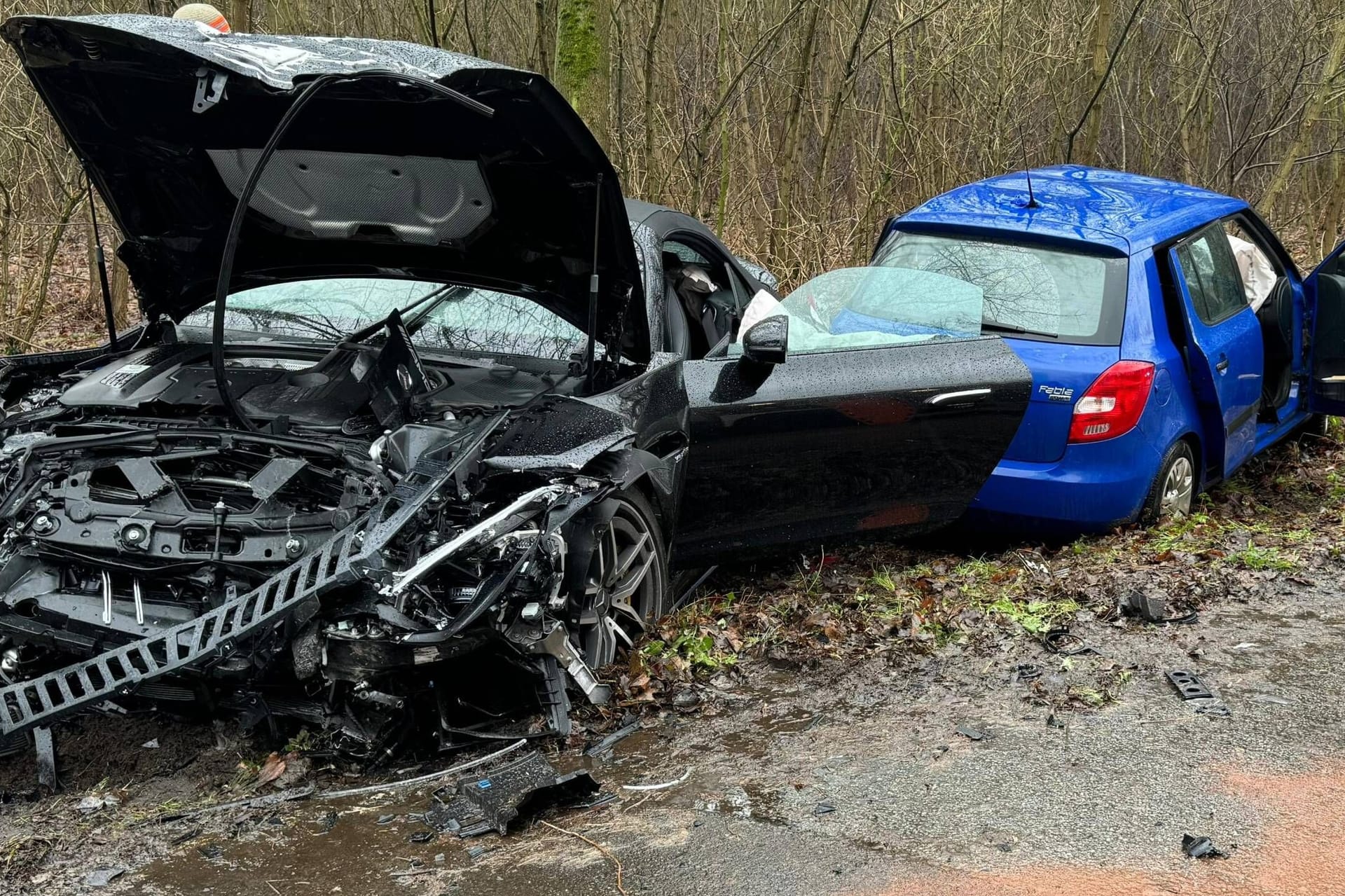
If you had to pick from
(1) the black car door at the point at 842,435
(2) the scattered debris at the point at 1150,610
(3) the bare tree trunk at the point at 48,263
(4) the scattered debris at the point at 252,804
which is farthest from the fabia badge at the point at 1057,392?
(3) the bare tree trunk at the point at 48,263

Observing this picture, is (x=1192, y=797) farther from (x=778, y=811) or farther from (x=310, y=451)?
(x=310, y=451)

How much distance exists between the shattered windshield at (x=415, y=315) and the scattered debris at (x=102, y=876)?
2.44m

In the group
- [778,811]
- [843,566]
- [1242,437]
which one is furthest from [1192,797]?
[1242,437]

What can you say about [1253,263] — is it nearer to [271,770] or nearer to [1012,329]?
[1012,329]

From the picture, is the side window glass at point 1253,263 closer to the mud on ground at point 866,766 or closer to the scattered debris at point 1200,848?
the mud on ground at point 866,766

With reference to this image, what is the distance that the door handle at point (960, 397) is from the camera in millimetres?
5367

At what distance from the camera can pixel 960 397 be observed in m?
5.39

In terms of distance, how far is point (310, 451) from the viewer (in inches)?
159

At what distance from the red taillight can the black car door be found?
34cm

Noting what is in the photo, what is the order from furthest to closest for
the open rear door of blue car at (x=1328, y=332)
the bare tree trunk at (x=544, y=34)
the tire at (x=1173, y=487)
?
1. the bare tree trunk at (x=544, y=34)
2. the open rear door of blue car at (x=1328, y=332)
3. the tire at (x=1173, y=487)

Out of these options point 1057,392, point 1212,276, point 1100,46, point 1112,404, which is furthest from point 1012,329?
point 1100,46

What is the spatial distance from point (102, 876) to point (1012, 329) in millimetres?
4464

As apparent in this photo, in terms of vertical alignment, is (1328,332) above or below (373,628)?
above

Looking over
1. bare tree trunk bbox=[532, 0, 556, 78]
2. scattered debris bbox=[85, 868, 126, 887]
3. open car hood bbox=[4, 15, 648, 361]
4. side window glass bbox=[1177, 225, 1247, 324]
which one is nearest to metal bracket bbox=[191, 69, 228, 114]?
open car hood bbox=[4, 15, 648, 361]
